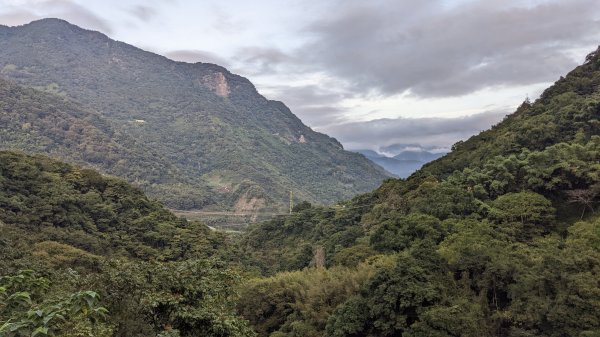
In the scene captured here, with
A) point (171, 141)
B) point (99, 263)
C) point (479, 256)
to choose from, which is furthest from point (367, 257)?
point (171, 141)

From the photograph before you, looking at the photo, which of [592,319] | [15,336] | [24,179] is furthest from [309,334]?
[24,179]

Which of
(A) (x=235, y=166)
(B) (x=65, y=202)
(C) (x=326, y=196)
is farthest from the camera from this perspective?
→ (C) (x=326, y=196)

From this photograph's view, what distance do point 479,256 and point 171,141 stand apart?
136 meters

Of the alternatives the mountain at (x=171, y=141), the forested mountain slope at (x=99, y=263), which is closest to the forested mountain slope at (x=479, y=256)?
the forested mountain slope at (x=99, y=263)

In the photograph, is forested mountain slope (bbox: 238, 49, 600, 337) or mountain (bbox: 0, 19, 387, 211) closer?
forested mountain slope (bbox: 238, 49, 600, 337)

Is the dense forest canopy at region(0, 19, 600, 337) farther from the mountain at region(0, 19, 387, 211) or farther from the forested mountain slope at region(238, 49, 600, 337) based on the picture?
the mountain at region(0, 19, 387, 211)

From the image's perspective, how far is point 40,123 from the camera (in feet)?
268

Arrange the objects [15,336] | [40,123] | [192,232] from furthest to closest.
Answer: [40,123], [192,232], [15,336]

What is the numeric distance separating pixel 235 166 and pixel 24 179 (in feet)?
312

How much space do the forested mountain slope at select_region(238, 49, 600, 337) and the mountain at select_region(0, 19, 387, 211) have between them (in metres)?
59.7

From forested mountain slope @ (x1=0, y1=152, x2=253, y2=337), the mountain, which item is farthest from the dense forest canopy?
the mountain

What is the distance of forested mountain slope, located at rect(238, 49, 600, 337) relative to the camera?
13664mm

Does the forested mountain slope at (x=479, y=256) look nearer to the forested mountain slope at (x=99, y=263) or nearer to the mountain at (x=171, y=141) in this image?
the forested mountain slope at (x=99, y=263)

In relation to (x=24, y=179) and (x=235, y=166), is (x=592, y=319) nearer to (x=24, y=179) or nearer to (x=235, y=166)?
(x=24, y=179)
